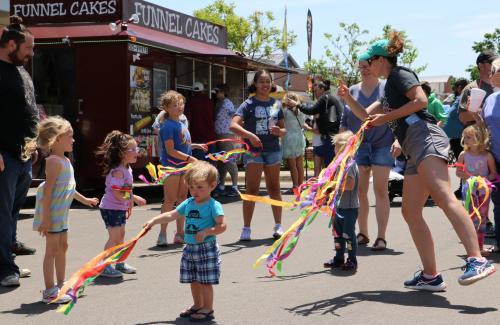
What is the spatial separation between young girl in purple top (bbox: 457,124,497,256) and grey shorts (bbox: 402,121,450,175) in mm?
1974

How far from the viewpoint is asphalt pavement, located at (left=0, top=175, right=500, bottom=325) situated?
5.54 m

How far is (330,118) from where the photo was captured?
43.2 feet

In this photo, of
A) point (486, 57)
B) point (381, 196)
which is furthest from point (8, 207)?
point (486, 57)

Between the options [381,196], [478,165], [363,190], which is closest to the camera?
[478,165]

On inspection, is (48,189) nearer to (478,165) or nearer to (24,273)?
(24,273)

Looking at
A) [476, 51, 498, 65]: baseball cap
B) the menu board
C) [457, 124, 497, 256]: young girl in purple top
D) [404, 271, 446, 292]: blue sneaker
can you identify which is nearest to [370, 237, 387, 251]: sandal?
[457, 124, 497, 256]: young girl in purple top

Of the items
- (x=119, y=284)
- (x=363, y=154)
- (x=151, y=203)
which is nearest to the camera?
(x=119, y=284)

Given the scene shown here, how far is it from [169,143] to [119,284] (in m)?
2.34

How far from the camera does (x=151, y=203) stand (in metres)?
14.2

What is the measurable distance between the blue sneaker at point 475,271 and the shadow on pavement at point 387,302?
20 centimetres

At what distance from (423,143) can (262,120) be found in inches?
133

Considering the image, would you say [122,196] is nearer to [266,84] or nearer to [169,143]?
[169,143]

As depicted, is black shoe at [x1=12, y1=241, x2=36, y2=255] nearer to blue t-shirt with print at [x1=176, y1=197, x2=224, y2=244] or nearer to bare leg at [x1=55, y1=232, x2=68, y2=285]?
bare leg at [x1=55, y1=232, x2=68, y2=285]

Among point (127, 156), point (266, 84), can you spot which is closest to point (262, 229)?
point (266, 84)
